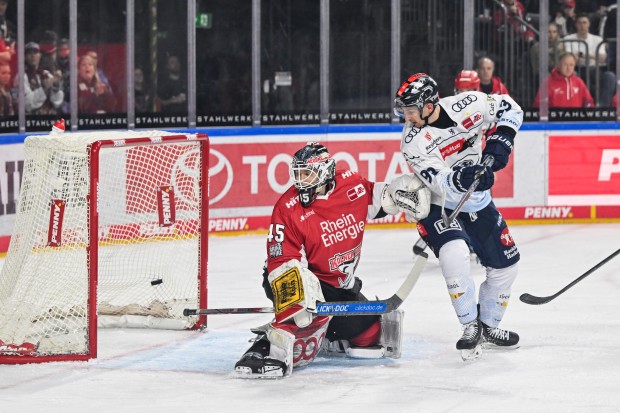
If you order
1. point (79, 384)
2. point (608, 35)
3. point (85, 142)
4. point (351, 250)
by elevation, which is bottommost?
point (79, 384)

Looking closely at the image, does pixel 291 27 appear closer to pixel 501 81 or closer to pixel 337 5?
pixel 337 5

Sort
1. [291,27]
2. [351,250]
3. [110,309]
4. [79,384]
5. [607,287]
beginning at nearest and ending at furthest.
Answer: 1. [79,384]
2. [351,250]
3. [110,309]
4. [607,287]
5. [291,27]

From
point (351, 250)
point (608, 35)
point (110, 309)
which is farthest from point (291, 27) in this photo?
point (351, 250)

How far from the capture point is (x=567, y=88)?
35.3 feet

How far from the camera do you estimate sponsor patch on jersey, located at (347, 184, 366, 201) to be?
5789 millimetres

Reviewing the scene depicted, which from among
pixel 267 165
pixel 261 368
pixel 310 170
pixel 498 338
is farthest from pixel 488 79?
pixel 261 368

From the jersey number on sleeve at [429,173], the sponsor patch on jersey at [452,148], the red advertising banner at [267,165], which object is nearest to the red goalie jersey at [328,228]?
the jersey number on sleeve at [429,173]

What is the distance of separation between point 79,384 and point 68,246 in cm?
77

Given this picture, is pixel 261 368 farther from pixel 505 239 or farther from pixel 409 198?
pixel 505 239

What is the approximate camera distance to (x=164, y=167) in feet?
23.3

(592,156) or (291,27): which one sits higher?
(291,27)

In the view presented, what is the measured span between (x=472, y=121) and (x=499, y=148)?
0.59 feet

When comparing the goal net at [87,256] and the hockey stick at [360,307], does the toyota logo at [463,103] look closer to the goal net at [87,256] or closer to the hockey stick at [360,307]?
the hockey stick at [360,307]

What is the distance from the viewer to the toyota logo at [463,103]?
19.4 ft
